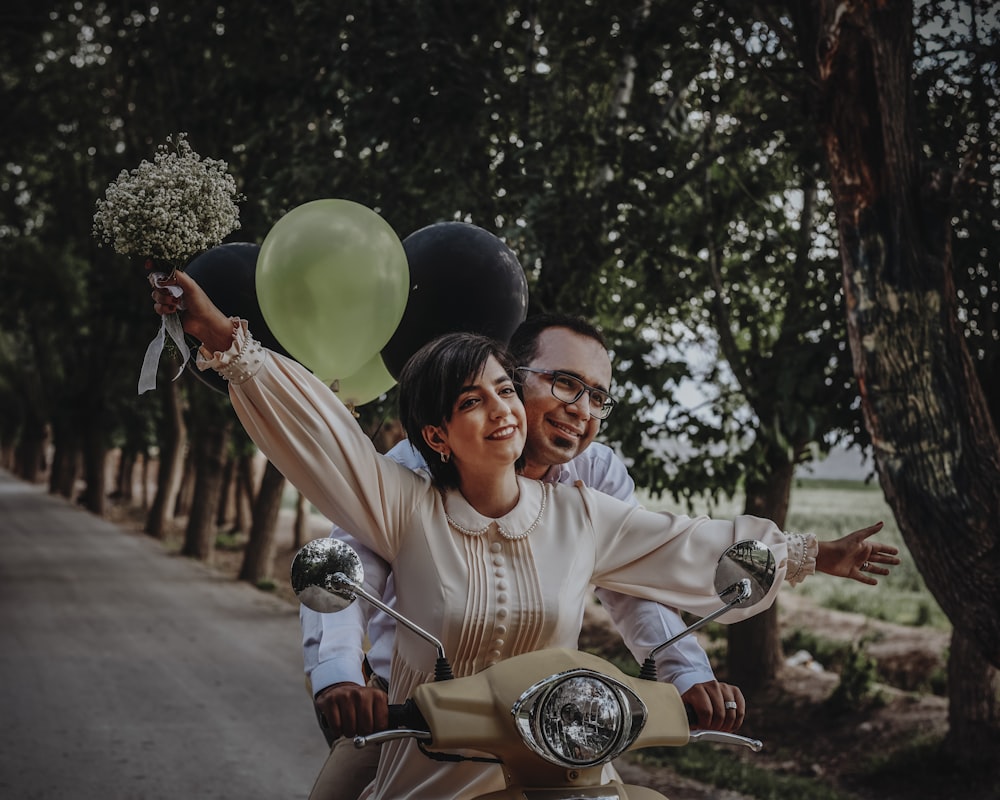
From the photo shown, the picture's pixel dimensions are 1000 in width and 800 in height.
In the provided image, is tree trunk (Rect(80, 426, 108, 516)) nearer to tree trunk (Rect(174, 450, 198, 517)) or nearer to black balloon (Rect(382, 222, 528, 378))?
tree trunk (Rect(174, 450, 198, 517))

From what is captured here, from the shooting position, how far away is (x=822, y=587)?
679 inches

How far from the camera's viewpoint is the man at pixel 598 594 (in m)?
2.45

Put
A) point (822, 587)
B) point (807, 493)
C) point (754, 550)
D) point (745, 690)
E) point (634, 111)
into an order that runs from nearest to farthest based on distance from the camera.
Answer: point (754, 550), point (634, 111), point (745, 690), point (822, 587), point (807, 493)

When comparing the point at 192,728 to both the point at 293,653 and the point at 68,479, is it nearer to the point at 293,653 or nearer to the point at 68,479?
the point at 293,653

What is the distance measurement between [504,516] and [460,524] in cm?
10

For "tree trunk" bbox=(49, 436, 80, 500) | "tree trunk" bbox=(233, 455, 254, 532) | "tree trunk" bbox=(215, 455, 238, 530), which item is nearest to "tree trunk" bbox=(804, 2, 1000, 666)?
"tree trunk" bbox=(233, 455, 254, 532)

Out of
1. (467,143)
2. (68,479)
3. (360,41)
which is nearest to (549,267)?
(467,143)

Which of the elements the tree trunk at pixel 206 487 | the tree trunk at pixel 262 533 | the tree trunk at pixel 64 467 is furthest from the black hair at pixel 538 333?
the tree trunk at pixel 64 467

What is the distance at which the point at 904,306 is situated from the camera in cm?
512

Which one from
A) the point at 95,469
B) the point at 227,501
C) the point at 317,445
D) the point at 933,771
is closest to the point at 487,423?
the point at 317,445

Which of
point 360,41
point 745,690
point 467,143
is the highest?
point 360,41

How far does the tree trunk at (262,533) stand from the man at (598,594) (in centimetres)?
1295

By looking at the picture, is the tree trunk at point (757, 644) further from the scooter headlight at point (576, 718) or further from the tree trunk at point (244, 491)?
the tree trunk at point (244, 491)

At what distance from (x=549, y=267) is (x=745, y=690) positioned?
4568 mm
